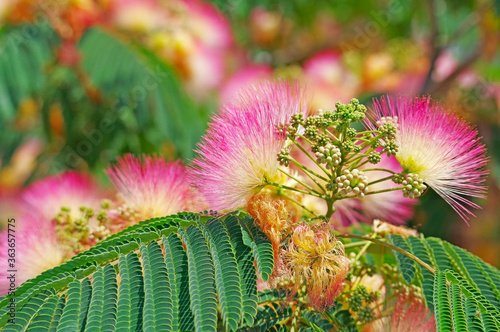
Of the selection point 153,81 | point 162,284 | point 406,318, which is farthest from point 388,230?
point 153,81

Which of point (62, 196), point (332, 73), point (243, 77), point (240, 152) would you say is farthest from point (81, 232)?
point (332, 73)

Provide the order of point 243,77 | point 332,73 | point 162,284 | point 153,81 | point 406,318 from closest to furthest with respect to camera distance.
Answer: point 162,284
point 406,318
point 153,81
point 243,77
point 332,73

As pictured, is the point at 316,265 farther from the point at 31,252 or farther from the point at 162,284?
the point at 31,252

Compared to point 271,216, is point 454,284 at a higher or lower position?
lower

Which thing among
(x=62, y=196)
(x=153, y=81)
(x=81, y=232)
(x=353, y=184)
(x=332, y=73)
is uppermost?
(x=332, y=73)

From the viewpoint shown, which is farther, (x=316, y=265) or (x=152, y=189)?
(x=152, y=189)

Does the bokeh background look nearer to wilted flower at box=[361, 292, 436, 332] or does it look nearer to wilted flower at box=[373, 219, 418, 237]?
wilted flower at box=[373, 219, 418, 237]

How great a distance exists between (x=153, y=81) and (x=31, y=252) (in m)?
1.33

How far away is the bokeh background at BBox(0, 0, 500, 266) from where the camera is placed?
2.63m

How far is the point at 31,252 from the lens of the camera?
1397 mm

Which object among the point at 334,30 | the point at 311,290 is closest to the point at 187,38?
the point at 311,290

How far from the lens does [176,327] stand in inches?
40.8

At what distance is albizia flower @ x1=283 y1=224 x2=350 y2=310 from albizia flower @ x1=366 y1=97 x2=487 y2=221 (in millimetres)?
241

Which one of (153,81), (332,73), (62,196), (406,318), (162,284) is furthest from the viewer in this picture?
(332,73)
